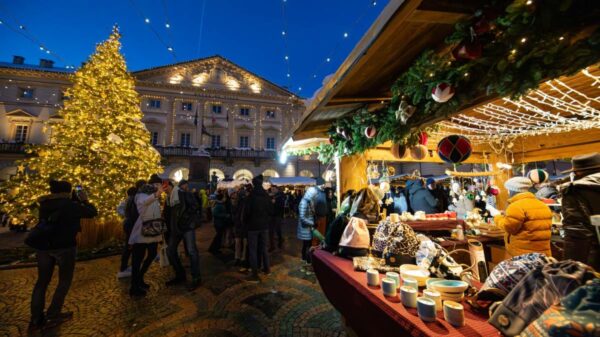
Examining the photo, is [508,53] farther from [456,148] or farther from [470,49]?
[456,148]

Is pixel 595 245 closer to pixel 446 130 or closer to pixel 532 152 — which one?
pixel 446 130

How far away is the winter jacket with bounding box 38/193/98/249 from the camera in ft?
10.0

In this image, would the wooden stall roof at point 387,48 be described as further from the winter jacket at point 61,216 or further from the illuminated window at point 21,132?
the illuminated window at point 21,132

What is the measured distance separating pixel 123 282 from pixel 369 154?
5932mm

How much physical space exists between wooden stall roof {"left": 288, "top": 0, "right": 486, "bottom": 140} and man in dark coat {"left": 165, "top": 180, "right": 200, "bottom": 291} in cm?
261

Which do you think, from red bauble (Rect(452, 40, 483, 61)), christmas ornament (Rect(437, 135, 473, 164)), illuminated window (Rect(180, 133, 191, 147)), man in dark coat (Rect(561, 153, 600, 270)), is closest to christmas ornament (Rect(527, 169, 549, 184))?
christmas ornament (Rect(437, 135, 473, 164))

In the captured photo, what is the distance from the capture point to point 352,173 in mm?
5191

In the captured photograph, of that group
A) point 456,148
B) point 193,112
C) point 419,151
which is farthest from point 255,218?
point 193,112

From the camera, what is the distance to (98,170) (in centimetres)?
839

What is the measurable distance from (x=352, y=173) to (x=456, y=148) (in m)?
2.00

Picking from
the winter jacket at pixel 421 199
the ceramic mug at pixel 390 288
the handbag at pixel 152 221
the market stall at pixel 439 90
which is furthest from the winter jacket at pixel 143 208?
the winter jacket at pixel 421 199

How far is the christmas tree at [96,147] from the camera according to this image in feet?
24.5

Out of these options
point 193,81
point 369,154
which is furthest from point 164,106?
point 369,154

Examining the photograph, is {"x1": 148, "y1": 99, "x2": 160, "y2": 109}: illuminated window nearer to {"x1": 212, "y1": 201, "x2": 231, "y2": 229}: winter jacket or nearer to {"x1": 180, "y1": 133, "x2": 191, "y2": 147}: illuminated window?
{"x1": 180, "y1": 133, "x2": 191, "y2": 147}: illuminated window
